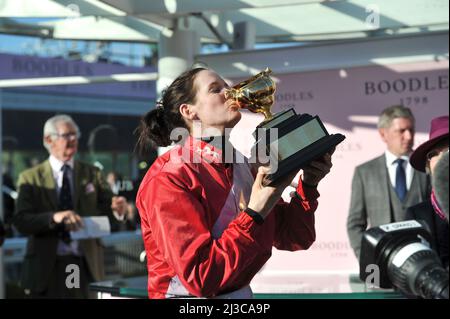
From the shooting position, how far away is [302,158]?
194cm

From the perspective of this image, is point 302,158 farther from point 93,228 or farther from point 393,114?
point 93,228

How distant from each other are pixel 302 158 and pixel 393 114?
2.56 meters

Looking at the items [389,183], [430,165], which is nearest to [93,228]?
[389,183]

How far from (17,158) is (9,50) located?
425cm

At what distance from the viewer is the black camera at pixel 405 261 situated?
1.31 metres

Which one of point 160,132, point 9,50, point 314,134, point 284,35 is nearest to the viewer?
point 314,134

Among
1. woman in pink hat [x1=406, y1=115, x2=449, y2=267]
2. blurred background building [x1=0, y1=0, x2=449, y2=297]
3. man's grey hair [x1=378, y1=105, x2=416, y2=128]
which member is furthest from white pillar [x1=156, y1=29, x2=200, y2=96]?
woman in pink hat [x1=406, y1=115, x2=449, y2=267]

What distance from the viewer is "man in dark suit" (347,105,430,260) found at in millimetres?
4324

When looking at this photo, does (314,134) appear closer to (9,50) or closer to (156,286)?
(156,286)

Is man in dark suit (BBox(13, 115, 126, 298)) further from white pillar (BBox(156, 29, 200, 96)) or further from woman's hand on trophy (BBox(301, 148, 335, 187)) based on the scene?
woman's hand on trophy (BBox(301, 148, 335, 187))

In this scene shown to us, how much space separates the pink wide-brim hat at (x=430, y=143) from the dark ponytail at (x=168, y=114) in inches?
34.0

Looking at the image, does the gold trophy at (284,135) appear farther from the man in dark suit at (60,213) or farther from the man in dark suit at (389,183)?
the man in dark suit at (60,213)
